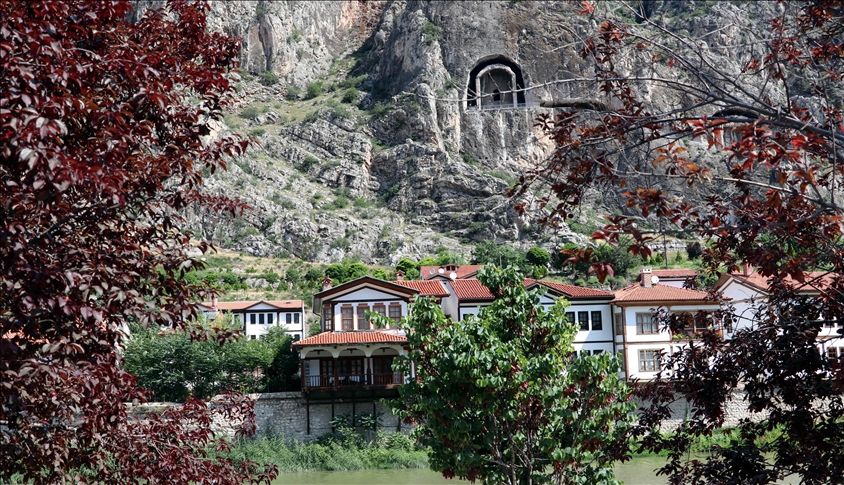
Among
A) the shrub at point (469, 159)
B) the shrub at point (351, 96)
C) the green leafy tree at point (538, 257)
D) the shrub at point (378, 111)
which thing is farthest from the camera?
the shrub at point (351, 96)

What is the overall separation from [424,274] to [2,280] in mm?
48474

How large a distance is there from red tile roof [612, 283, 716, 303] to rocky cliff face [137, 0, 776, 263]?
1304 inches

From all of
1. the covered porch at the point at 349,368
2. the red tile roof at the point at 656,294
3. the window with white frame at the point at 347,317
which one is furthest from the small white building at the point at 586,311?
the window with white frame at the point at 347,317

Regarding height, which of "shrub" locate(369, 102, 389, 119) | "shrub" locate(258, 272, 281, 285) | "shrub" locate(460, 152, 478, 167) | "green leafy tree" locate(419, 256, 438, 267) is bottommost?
"shrub" locate(258, 272, 281, 285)

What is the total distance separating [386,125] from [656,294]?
178ft

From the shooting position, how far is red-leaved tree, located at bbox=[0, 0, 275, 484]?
4488mm

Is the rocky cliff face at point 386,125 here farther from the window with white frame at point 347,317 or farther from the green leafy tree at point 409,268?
the window with white frame at point 347,317

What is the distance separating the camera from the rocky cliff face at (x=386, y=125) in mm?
74562

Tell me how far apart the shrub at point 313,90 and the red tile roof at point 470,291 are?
194 feet

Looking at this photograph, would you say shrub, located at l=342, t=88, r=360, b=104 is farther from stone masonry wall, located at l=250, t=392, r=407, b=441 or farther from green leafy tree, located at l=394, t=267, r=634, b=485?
green leafy tree, located at l=394, t=267, r=634, b=485

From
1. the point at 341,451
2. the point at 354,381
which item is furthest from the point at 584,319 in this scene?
the point at 341,451

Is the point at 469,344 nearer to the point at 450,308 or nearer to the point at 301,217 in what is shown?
the point at 450,308

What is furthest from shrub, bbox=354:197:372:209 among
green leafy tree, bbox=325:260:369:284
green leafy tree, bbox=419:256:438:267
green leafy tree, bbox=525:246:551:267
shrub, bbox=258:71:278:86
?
shrub, bbox=258:71:278:86

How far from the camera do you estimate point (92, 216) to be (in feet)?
18.0
